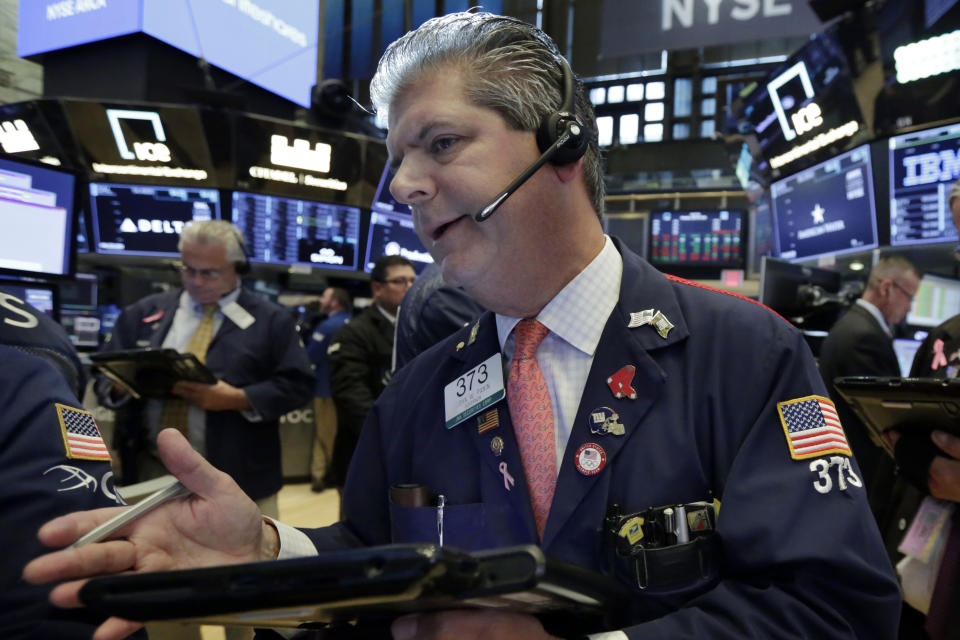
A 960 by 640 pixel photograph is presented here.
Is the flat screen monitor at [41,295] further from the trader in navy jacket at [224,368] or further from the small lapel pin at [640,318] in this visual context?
the small lapel pin at [640,318]

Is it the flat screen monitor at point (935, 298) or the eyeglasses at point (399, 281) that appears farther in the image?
the eyeglasses at point (399, 281)

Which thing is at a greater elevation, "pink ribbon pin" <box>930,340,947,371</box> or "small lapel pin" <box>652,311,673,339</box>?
"small lapel pin" <box>652,311,673,339</box>

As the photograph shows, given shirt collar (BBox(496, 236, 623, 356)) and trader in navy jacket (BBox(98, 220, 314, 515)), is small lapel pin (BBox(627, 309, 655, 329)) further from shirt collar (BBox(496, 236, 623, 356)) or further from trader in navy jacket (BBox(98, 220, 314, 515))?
trader in navy jacket (BBox(98, 220, 314, 515))

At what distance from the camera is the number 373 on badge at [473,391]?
107cm

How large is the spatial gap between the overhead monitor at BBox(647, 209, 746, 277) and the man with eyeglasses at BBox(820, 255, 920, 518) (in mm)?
2166

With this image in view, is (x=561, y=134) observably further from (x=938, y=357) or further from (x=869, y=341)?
(x=869, y=341)

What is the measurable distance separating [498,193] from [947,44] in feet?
11.0

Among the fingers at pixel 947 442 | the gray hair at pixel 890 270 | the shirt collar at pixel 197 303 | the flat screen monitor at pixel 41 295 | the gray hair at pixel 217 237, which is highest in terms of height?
the gray hair at pixel 217 237

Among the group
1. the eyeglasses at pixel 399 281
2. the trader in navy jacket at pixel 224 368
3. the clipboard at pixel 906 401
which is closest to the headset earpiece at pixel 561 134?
the clipboard at pixel 906 401

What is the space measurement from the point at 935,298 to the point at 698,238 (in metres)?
2.05

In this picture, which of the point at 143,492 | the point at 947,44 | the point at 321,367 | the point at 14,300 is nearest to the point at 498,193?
the point at 14,300

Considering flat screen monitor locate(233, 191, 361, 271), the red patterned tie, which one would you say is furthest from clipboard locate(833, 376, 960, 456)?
flat screen monitor locate(233, 191, 361, 271)

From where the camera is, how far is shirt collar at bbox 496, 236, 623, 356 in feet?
3.52

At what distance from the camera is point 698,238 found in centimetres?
571
